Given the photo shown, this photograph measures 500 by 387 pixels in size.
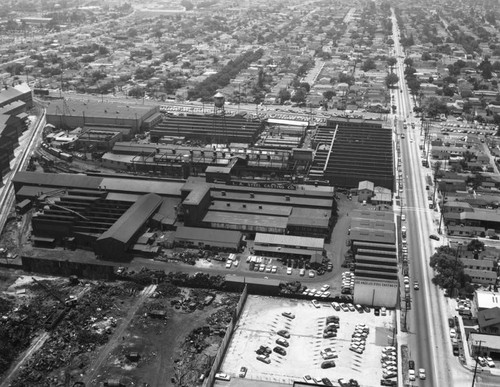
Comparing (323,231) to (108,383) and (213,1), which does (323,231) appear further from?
(213,1)

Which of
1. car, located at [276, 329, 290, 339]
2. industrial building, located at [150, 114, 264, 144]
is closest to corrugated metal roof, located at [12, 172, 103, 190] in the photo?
industrial building, located at [150, 114, 264, 144]

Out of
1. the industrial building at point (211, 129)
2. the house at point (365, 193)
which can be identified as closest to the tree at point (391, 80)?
the industrial building at point (211, 129)

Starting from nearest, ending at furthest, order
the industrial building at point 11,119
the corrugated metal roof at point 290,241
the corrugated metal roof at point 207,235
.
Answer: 1. the corrugated metal roof at point 290,241
2. the corrugated metal roof at point 207,235
3. the industrial building at point 11,119

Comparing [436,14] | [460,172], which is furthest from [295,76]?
[436,14]

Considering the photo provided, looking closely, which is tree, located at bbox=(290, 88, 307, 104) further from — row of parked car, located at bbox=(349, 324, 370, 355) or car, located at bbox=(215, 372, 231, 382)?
car, located at bbox=(215, 372, 231, 382)

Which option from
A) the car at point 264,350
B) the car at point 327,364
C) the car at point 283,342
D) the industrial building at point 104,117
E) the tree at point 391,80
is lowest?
the tree at point 391,80

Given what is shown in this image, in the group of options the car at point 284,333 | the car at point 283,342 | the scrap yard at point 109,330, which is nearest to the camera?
the scrap yard at point 109,330

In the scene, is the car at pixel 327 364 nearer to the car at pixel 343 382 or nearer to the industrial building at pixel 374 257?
the car at pixel 343 382

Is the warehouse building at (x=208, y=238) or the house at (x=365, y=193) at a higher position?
the warehouse building at (x=208, y=238)
